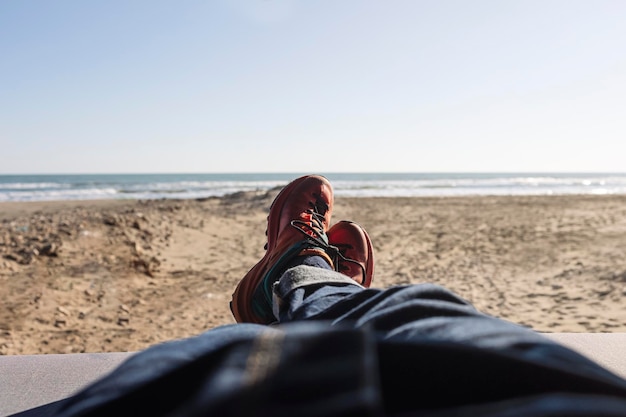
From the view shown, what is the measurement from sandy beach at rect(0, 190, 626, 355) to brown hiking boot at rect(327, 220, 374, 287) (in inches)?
39.8

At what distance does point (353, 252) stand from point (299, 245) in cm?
57

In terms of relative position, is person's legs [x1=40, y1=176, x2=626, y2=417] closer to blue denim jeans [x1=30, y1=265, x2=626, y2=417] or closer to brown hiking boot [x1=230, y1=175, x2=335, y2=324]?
blue denim jeans [x1=30, y1=265, x2=626, y2=417]

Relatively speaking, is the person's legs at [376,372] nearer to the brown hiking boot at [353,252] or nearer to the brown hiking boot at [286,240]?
the brown hiking boot at [286,240]

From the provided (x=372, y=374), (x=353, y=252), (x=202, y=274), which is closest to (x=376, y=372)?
(x=372, y=374)

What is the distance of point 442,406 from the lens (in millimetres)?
427

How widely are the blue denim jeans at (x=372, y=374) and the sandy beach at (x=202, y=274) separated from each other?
2.05 m

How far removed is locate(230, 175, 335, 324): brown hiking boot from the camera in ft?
4.58

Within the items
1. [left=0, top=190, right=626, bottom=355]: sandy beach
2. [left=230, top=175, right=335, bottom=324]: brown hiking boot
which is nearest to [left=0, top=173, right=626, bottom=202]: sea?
[left=0, top=190, right=626, bottom=355]: sandy beach

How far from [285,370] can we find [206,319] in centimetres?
259

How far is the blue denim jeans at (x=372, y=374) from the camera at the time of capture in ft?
1.09

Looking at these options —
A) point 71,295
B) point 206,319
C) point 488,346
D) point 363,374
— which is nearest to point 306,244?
→ point 488,346

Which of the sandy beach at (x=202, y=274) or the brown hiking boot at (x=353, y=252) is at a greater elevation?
the brown hiking boot at (x=353, y=252)

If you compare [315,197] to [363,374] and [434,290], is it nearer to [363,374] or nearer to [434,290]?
[434,290]

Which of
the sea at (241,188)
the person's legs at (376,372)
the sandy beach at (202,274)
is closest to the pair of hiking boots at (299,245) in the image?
the person's legs at (376,372)
